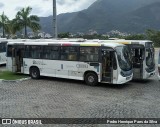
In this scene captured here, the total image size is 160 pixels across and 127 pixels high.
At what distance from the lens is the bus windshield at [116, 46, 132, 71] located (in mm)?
16953

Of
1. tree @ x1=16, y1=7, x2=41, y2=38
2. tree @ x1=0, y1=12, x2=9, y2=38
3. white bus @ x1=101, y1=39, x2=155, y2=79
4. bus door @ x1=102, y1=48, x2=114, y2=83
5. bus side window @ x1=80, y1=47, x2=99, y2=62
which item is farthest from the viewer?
tree @ x1=0, y1=12, x2=9, y2=38

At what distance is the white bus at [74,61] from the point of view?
17.0 meters

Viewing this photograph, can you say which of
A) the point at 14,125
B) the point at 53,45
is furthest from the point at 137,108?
the point at 53,45

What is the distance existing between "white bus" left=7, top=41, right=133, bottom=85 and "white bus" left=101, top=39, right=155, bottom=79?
1193mm

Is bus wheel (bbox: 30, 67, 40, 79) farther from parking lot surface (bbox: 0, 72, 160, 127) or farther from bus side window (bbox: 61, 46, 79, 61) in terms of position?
bus side window (bbox: 61, 46, 79, 61)

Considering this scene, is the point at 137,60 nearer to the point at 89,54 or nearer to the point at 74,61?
the point at 89,54

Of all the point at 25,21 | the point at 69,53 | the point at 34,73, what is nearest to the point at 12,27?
the point at 25,21

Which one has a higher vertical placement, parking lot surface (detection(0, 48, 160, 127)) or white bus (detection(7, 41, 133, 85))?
white bus (detection(7, 41, 133, 85))

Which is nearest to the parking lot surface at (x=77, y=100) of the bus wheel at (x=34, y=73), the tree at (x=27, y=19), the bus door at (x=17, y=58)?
the bus wheel at (x=34, y=73)

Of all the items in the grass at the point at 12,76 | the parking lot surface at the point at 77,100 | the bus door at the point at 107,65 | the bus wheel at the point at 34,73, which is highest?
the bus door at the point at 107,65

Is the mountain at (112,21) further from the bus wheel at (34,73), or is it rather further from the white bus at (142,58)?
the white bus at (142,58)

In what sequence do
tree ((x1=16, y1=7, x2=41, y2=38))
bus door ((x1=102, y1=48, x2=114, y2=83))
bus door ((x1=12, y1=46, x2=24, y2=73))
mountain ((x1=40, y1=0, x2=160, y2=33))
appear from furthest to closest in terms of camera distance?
mountain ((x1=40, y1=0, x2=160, y2=33)), tree ((x1=16, y1=7, x2=41, y2=38)), bus door ((x1=12, y1=46, x2=24, y2=73)), bus door ((x1=102, y1=48, x2=114, y2=83))

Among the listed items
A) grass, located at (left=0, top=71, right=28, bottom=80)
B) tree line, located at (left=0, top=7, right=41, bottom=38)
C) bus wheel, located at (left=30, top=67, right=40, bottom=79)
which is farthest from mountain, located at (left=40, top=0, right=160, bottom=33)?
bus wheel, located at (left=30, top=67, right=40, bottom=79)

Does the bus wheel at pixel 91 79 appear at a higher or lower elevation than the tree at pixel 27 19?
lower
